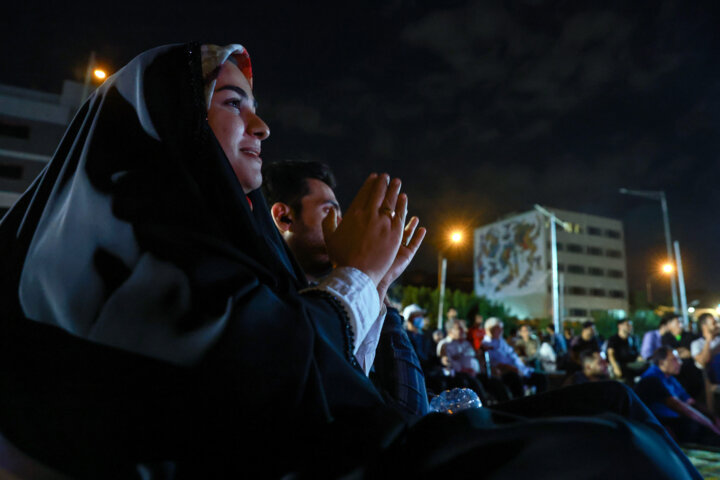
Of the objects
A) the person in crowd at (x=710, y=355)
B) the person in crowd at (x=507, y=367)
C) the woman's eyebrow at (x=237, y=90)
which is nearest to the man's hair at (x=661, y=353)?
the person in crowd at (x=710, y=355)

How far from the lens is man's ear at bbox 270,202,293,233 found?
3.12 meters

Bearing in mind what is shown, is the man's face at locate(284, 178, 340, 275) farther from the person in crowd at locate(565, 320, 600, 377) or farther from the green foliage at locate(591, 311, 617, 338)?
the green foliage at locate(591, 311, 617, 338)

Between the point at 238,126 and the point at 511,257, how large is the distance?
2697 inches

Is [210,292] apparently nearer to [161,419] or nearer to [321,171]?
[161,419]

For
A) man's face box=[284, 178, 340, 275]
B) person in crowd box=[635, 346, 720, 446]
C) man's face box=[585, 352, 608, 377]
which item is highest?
man's face box=[284, 178, 340, 275]

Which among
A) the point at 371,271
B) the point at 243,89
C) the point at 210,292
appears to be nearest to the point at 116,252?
the point at 210,292

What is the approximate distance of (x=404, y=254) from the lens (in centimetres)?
178

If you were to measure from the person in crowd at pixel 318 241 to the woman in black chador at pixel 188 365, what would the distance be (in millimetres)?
1342

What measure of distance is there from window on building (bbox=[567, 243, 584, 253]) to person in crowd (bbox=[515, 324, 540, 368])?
63032 millimetres

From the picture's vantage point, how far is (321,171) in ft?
10.9

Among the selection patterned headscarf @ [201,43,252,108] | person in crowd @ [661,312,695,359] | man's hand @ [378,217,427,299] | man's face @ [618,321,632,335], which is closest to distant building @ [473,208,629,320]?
man's face @ [618,321,632,335]

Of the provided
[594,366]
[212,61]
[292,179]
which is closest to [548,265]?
[594,366]

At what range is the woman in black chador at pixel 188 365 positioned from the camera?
2.78 feet

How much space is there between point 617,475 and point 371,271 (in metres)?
0.75
